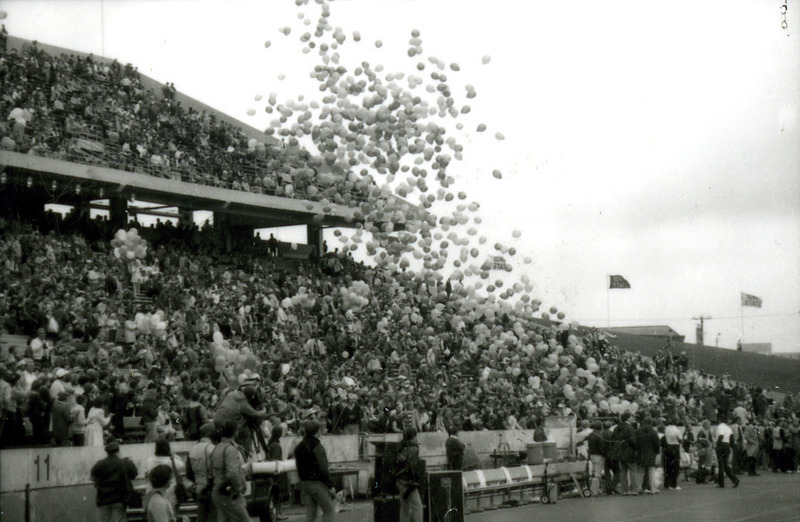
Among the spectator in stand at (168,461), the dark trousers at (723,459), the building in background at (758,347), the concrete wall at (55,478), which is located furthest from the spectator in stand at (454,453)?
the building in background at (758,347)

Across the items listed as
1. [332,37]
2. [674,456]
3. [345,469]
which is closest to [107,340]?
[345,469]

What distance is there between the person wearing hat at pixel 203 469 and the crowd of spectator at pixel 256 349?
390 centimetres

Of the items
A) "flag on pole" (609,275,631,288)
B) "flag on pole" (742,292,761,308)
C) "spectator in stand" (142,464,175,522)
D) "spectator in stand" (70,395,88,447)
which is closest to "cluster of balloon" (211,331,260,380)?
"spectator in stand" (70,395,88,447)

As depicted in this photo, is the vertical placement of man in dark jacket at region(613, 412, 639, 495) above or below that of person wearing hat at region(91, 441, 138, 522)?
below

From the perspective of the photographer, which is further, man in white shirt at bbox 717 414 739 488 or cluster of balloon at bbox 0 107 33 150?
cluster of balloon at bbox 0 107 33 150

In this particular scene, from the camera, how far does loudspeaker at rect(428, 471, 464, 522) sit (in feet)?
46.5

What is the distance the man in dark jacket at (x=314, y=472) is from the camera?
1280 centimetres

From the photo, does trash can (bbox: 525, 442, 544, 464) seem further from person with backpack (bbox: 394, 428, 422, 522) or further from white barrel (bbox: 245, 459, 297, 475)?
person with backpack (bbox: 394, 428, 422, 522)

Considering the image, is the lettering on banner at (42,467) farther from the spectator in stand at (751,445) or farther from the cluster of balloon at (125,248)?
the spectator in stand at (751,445)

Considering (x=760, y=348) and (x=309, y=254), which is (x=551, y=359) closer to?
(x=309, y=254)

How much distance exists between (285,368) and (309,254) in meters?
12.7

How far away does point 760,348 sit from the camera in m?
95.7

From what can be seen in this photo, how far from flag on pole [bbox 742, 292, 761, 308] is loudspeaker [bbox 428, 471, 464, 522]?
149 ft

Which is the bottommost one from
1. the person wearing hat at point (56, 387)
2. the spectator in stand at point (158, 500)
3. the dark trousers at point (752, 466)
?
the dark trousers at point (752, 466)
